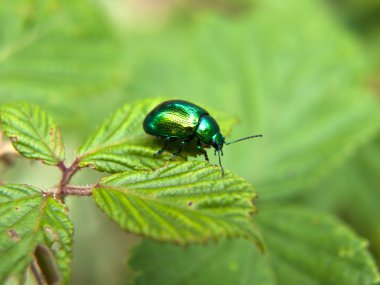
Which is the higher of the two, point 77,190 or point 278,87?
point 278,87

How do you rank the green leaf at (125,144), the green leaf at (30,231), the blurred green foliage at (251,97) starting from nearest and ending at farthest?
the green leaf at (30,231) → the green leaf at (125,144) → the blurred green foliage at (251,97)

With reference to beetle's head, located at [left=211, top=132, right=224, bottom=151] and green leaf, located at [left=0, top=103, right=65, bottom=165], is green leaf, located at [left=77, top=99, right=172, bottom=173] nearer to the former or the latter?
green leaf, located at [left=0, top=103, right=65, bottom=165]

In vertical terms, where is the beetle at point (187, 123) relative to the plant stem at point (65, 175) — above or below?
above

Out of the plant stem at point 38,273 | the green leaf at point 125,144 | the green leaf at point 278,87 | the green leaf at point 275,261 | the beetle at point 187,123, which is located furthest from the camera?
the green leaf at point 278,87

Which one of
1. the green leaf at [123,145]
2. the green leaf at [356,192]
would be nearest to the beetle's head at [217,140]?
the green leaf at [123,145]

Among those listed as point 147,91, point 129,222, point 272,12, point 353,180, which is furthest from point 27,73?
point 353,180

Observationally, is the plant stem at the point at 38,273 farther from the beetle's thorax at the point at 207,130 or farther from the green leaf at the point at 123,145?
the beetle's thorax at the point at 207,130

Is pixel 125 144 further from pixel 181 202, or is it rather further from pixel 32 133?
pixel 181 202

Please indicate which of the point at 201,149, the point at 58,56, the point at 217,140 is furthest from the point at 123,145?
the point at 58,56
